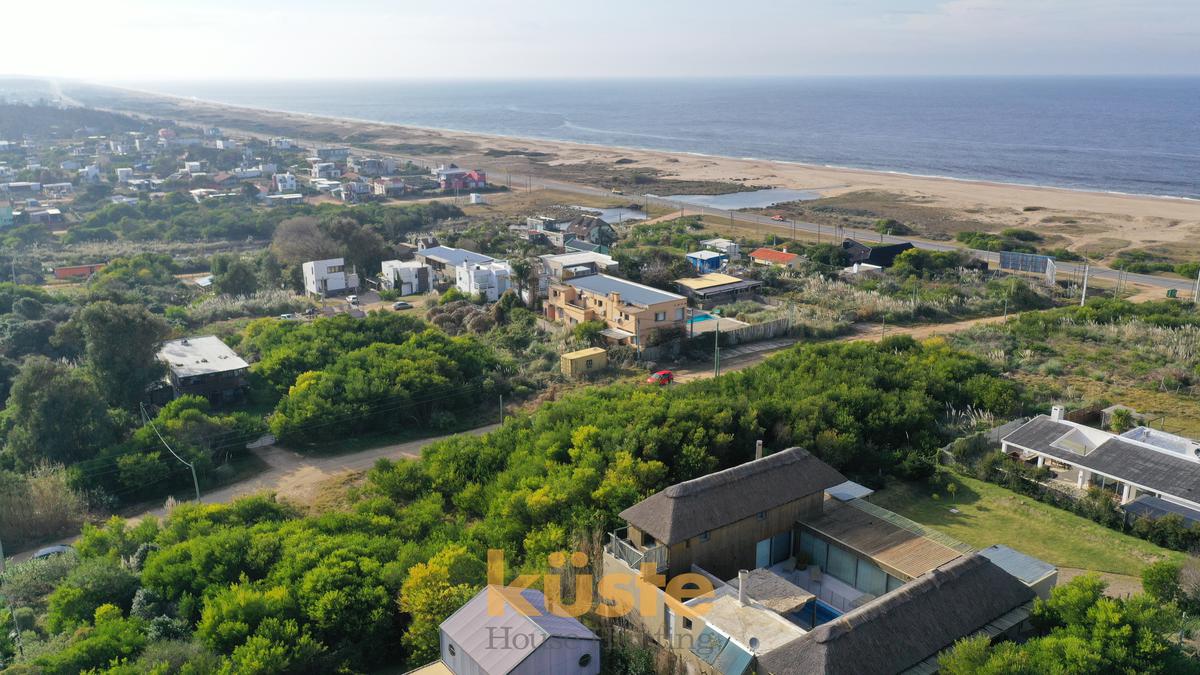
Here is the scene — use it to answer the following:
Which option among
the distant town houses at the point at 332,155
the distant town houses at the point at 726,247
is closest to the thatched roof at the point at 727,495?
the distant town houses at the point at 726,247

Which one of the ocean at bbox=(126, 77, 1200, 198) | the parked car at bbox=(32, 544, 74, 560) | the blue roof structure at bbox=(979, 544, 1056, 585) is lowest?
the parked car at bbox=(32, 544, 74, 560)

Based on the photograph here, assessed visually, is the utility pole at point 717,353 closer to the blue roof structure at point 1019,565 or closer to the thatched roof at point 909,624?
the blue roof structure at point 1019,565

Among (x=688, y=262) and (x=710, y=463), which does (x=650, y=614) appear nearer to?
(x=710, y=463)

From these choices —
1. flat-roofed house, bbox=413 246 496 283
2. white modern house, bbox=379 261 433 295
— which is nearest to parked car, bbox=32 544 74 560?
white modern house, bbox=379 261 433 295

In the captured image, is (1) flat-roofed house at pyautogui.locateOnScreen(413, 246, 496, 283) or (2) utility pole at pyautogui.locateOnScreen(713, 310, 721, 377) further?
(1) flat-roofed house at pyautogui.locateOnScreen(413, 246, 496, 283)

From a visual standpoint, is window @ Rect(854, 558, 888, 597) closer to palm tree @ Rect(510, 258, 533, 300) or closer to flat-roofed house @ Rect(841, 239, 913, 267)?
palm tree @ Rect(510, 258, 533, 300)

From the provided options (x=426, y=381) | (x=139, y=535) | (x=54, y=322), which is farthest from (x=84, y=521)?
(x=54, y=322)
